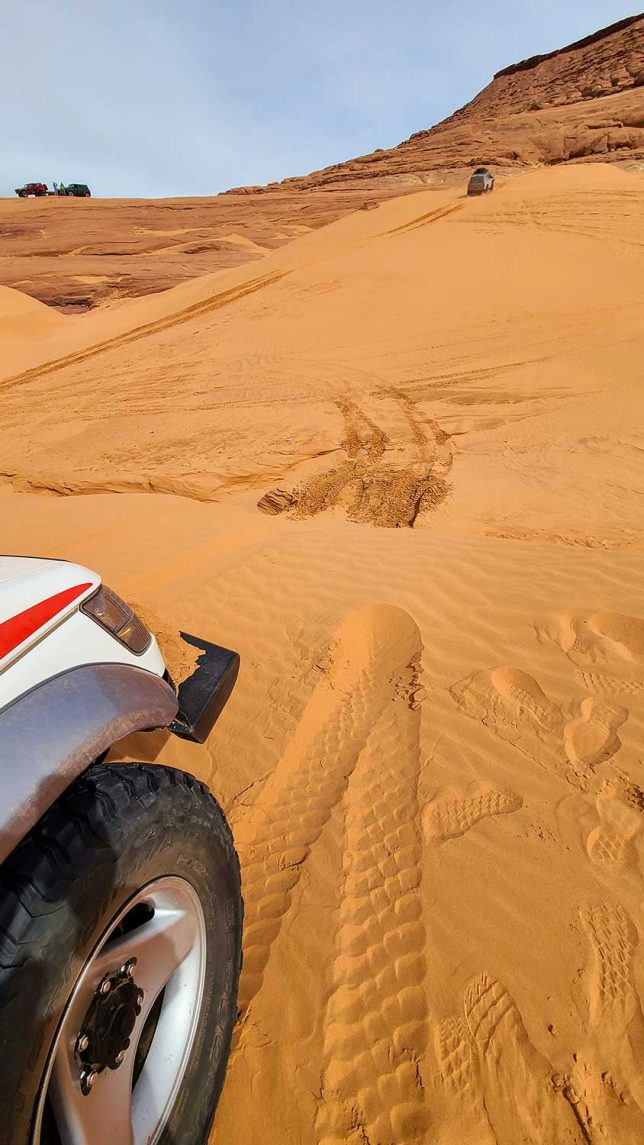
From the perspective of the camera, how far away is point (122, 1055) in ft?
3.54

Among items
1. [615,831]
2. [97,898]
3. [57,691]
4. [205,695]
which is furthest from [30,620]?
[615,831]

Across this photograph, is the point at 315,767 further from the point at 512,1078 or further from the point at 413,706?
the point at 512,1078

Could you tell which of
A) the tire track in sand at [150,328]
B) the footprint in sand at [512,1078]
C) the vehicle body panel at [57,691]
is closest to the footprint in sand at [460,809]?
the footprint in sand at [512,1078]

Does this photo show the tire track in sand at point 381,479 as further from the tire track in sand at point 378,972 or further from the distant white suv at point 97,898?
the distant white suv at point 97,898

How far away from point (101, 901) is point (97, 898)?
13 mm

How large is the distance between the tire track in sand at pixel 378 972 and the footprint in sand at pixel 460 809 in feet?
0.21

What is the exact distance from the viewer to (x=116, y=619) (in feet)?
5.00

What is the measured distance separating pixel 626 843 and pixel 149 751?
1.93m

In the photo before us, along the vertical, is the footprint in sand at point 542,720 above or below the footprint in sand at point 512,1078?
above


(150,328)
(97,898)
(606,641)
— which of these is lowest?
(606,641)

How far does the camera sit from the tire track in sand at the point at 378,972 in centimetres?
142

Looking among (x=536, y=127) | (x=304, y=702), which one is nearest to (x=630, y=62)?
(x=536, y=127)

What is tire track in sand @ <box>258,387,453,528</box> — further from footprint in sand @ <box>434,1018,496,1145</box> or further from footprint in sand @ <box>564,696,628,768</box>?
footprint in sand @ <box>434,1018,496,1145</box>

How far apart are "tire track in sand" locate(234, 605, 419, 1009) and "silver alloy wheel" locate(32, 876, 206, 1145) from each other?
0.48m
